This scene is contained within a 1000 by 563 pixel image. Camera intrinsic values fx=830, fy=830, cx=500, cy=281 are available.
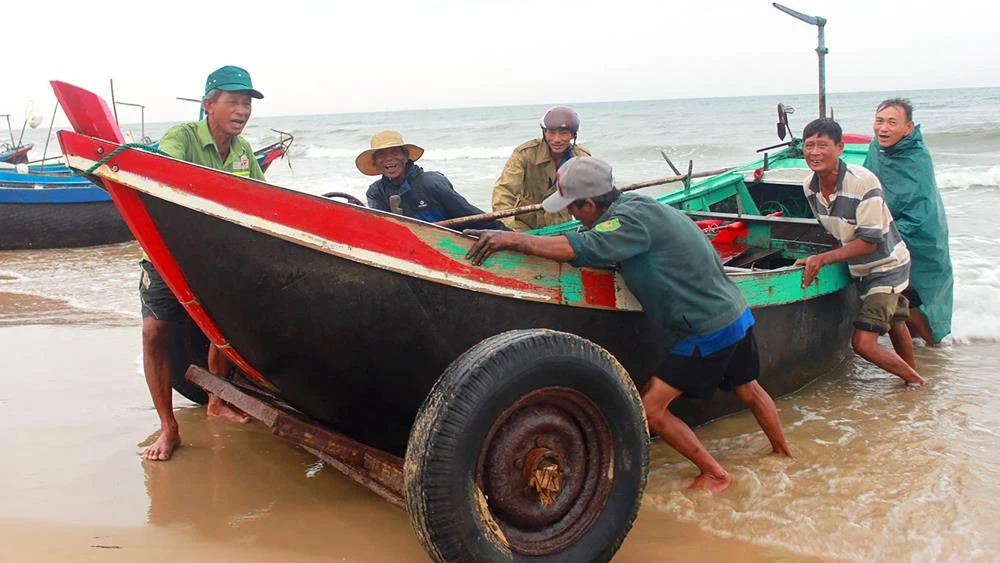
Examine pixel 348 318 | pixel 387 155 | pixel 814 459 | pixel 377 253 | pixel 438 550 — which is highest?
pixel 387 155

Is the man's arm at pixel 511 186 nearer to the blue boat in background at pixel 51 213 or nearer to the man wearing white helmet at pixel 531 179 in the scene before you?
the man wearing white helmet at pixel 531 179

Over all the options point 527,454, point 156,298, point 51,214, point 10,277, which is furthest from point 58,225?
point 527,454

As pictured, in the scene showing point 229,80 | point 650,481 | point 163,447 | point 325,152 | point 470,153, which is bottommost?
point 650,481

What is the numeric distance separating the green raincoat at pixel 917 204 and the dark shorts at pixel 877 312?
0.54m

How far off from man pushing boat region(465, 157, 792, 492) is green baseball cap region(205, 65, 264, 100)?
53.8 inches

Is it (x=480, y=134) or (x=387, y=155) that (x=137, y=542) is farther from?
(x=480, y=134)

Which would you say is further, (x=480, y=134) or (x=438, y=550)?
(x=480, y=134)

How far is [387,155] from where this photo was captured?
15.0ft

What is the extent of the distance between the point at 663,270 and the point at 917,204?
2688 millimetres

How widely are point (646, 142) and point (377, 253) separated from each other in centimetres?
2777

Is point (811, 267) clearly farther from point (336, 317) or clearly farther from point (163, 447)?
point (163, 447)

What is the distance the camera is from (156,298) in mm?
3645

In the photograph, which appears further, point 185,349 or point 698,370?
point 185,349

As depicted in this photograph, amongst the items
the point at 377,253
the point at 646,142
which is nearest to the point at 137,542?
the point at 377,253
